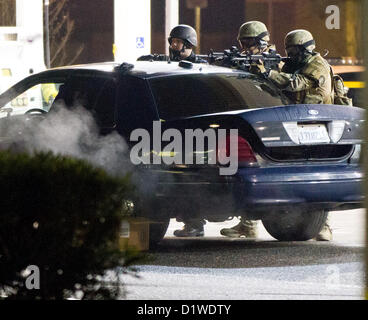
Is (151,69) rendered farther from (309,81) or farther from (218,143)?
(309,81)

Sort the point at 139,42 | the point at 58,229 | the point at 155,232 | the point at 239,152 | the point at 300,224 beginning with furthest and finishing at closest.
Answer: the point at 139,42 < the point at 300,224 < the point at 155,232 < the point at 239,152 < the point at 58,229

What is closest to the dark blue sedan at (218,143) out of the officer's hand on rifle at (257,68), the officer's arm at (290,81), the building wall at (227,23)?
the officer's arm at (290,81)

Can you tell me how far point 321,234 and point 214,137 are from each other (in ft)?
7.62

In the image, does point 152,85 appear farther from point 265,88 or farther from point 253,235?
point 253,235

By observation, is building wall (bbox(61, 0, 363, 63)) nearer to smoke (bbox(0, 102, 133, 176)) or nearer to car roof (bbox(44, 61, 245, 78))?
car roof (bbox(44, 61, 245, 78))

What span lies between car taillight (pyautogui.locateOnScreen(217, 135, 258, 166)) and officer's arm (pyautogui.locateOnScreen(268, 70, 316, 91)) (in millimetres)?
1949

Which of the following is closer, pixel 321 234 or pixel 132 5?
pixel 321 234

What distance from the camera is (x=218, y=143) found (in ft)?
30.2

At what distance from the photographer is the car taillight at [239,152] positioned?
9.22 meters

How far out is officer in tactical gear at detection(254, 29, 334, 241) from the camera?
11.2 m

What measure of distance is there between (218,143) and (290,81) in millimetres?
2143

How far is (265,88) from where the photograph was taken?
10445mm

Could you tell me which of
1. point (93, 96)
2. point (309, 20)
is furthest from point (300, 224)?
point (309, 20)
